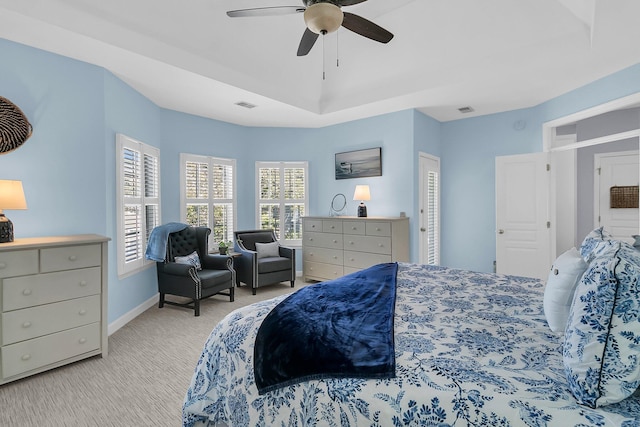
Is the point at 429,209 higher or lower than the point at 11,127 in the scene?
lower

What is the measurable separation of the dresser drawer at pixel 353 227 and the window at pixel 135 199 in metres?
2.63

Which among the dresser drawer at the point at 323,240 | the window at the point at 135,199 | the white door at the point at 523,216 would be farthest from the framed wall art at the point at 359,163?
the window at the point at 135,199

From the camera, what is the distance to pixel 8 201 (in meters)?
2.33

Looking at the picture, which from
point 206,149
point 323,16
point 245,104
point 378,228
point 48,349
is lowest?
point 48,349

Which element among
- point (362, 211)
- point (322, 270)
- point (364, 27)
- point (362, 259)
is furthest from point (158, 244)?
point (364, 27)

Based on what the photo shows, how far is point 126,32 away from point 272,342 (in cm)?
301

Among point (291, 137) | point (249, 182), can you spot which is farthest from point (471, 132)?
point (249, 182)

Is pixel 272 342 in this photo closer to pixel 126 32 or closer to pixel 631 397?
pixel 631 397

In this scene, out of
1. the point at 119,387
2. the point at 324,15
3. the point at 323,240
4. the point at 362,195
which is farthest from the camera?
the point at 323,240

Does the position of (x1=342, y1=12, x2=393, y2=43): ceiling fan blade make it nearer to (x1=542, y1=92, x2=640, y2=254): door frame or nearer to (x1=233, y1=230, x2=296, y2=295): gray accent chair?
(x1=542, y1=92, x2=640, y2=254): door frame

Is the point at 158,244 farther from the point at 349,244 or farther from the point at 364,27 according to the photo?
the point at 364,27

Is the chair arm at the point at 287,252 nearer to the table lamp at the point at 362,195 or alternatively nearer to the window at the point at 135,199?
the table lamp at the point at 362,195

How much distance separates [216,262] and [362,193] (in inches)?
90.2

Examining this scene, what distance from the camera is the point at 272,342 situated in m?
1.34
